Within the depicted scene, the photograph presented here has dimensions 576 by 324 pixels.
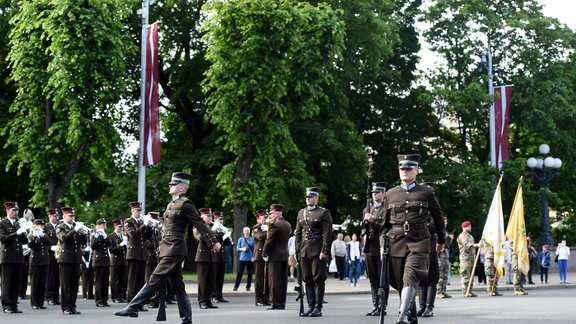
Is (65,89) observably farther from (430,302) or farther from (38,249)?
(430,302)

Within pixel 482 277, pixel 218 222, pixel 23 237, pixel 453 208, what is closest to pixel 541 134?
pixel 453 208

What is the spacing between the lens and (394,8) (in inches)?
2008

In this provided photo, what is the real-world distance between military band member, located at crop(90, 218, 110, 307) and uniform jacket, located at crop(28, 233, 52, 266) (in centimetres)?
162

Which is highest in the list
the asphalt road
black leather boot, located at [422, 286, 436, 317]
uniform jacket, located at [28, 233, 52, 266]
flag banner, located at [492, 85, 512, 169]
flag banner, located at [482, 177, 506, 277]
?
flag banner, located at [492, 85, 512, 169]

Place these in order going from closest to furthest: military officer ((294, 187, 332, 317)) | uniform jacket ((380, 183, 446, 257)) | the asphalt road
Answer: uniform jacket ((380, 183, 446, 257)), the asphalt road, military officer ((294, 187, 332, 317))

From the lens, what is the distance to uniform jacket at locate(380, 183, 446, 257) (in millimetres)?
13484

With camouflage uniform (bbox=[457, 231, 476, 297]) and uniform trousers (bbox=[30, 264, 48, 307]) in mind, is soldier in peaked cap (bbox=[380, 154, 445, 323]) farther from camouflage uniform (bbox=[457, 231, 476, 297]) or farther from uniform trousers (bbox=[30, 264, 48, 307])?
camouflage uniform (bbox=[457, 231, 476, 297])

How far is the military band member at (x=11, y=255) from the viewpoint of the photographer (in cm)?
1970

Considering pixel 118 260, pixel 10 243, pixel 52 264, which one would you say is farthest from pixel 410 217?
pixel 52 264

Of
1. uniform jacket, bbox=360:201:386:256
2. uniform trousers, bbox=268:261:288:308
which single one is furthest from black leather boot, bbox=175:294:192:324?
uniform trousers, bbox=268:261:288:308

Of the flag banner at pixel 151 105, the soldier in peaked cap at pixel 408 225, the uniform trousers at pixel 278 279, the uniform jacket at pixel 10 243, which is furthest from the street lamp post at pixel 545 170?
the soldier in peaked cap at pixel 408 225

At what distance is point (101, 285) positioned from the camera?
22156 mm

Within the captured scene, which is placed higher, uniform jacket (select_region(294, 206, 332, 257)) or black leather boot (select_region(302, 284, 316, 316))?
uniform jacket (select_region(294, 206, 332, 257))

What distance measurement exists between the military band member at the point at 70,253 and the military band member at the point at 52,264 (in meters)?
0.80
